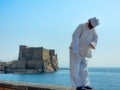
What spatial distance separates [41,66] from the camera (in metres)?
142

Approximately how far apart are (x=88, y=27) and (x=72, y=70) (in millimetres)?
867

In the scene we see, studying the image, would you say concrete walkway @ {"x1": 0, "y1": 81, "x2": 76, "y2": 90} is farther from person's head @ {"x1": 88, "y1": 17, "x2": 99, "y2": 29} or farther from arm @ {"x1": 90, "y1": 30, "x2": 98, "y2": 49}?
person's head @ {"x1": 88, "y1": 17, "x2": 99, "y2": 29}

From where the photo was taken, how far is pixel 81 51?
20.3ft

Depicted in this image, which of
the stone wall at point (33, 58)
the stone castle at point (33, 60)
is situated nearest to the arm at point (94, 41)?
the stone castle at point (33, 60)

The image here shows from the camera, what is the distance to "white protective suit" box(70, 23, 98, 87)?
20.0 feet

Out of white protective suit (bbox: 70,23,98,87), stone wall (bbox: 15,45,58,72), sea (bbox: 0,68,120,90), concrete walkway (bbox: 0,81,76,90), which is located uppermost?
stone wall (bbox: 15,45,58,72)

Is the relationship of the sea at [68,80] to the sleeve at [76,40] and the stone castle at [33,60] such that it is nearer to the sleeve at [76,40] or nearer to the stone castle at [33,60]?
the stone castle at [33,60]

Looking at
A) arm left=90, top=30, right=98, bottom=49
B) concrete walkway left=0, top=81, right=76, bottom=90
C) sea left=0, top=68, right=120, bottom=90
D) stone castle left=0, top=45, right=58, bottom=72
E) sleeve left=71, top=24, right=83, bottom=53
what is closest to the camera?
sleeve left=71, top=24, right=83, bottom=53

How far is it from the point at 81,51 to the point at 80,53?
0.14 feet

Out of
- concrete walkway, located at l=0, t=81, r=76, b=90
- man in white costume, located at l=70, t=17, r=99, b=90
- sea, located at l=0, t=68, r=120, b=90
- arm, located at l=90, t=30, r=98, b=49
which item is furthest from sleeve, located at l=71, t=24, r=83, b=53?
sea, located at l=0, t=68, r=120, b=90

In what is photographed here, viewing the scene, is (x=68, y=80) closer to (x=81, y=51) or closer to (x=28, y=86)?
(x=28, y=86)

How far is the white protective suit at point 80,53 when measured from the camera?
6.09 meters

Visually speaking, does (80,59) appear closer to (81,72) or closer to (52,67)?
(81,72)

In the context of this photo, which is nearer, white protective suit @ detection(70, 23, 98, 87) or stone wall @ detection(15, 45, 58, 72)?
white protective suit @ detection(70, 23, 98, 87)
